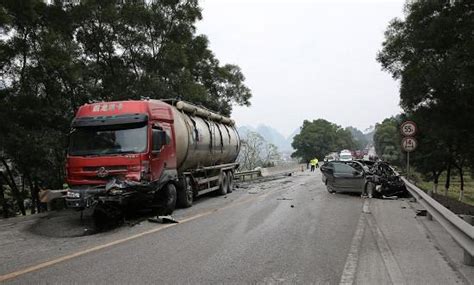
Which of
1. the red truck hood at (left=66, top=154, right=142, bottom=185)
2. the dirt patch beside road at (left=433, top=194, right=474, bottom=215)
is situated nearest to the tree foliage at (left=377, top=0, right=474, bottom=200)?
the dirt patch beside road at (left=433, top=194, right=474, bottom=215)

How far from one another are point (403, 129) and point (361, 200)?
14.6 feet

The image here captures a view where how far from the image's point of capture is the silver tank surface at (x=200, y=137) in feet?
47.0

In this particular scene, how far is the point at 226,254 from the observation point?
24.2ft

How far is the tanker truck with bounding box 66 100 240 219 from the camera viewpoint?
1079cm

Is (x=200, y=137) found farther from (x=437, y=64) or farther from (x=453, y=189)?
(x=453, y=189)

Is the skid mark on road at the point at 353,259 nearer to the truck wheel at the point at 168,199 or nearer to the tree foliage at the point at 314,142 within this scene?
the truck wheel at the point at 168,199

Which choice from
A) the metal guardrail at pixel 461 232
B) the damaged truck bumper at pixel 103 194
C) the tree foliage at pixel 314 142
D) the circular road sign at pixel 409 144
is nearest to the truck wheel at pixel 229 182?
the circular road sign at pixel 409 144

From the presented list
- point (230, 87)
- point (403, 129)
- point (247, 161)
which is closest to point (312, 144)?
point (247, 161)

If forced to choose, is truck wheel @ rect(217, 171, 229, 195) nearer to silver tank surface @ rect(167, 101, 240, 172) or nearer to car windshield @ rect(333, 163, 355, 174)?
silver tank surface @ rect(167, 101, 240, 172)

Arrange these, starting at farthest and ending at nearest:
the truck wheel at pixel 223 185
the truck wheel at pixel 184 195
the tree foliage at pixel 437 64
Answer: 1. the truck wheel at pixel 223 185
2. the tree foliage at pixel 437 64
3. the truck wheel at pixel 184 195

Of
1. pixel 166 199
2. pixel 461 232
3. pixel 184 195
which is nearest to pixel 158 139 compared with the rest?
pixel 166 199

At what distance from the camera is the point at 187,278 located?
5973mm

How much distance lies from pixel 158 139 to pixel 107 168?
5.21 feet

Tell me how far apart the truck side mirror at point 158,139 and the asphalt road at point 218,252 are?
1941mm
